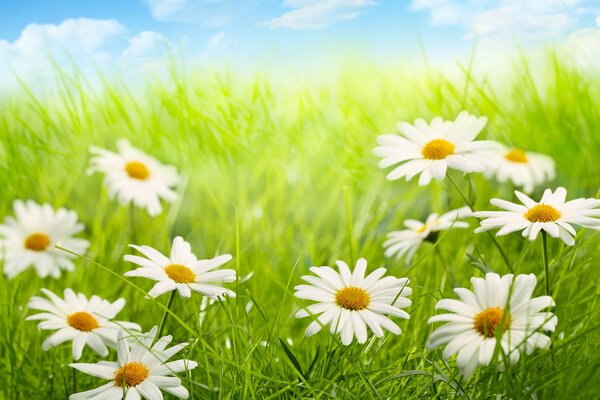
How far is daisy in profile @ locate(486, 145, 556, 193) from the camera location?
135cm

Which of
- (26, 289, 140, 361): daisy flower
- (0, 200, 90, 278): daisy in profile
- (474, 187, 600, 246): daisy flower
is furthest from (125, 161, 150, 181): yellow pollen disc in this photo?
(474, 187, 600, 246): daisy flower

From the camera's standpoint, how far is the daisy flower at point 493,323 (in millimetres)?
552

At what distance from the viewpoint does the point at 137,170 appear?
1326 mm

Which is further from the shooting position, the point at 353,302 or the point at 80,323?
the point at 80,323

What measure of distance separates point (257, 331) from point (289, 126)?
698 mm

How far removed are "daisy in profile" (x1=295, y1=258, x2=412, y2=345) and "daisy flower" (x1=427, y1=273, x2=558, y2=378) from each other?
1.8 inches

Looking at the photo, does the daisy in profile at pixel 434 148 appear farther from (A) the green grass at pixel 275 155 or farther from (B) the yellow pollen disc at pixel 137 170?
(B) the yellow pollen disc at pixel 137 170

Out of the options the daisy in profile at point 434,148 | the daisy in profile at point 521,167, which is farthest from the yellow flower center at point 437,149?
the daisy in profile at point 521,167

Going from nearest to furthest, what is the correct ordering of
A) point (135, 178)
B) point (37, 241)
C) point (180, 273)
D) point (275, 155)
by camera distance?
point (180, 273) → point (37, 241) → point (135, 178) → point (275, 155)

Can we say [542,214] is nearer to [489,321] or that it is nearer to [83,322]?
[489,321]

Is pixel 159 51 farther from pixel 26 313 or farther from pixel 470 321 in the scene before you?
pixel 470 321

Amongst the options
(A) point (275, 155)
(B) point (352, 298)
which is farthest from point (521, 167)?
(B) point (352, 298)

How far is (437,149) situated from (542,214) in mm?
152

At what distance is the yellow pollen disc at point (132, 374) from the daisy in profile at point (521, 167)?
2.72 ft
